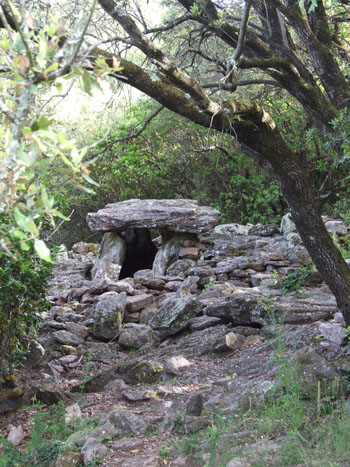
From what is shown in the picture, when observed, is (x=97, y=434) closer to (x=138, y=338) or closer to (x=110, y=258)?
(x=138, y=338)

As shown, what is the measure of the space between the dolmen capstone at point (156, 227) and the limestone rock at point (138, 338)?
4.01m

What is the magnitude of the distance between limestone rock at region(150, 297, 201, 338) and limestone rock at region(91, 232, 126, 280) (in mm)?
4125

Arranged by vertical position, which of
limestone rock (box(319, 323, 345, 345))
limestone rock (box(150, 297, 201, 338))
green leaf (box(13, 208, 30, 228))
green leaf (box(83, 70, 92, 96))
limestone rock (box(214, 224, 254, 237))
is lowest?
limestone rock (box(150, 297, 201, 338))

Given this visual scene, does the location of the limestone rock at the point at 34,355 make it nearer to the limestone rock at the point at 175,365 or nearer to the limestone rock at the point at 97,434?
the limestone rock at the point at 175,365

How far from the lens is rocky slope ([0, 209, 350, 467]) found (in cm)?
468

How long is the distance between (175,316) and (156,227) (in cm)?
490

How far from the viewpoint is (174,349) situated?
7062mm

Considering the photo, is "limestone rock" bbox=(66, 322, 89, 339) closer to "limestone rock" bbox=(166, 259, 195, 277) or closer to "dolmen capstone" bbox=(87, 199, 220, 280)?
"limestone rock" bbox=(166, 259, 195, 277)

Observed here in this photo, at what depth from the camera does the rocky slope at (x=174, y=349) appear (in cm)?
468

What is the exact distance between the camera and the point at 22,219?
1.84 meters

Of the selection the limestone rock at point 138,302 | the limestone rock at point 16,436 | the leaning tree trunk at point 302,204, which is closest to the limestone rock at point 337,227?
the limestone rock at point 138,302

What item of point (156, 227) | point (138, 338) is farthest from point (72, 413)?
point (156, 227)

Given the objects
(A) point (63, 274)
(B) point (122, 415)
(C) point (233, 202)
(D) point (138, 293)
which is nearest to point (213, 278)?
(D) point (138, 293)

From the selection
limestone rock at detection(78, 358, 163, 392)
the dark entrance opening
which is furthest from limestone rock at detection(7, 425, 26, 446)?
the dark entrance opening
